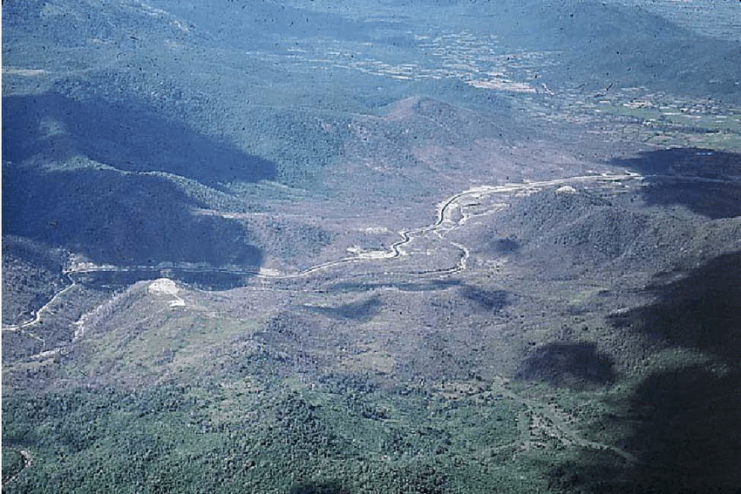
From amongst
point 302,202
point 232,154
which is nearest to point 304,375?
point 302,202

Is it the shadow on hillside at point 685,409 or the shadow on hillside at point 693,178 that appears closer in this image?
the shadow on hillside at point 685,409

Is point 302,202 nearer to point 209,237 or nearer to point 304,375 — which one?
point 209,237

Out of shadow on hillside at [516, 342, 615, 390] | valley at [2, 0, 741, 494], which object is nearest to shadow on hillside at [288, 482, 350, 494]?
valley at [2, 0, 741, 494]

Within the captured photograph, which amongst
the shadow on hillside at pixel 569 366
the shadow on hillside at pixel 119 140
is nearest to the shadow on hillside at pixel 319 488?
the shadow on hillside at pixel 569 366

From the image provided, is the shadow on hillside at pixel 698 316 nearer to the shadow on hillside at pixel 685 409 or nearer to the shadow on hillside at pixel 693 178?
the shadow on hillside at pixel 685 409

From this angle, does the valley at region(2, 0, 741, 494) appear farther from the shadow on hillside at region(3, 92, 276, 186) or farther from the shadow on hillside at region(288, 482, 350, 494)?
the shadow on hillside at region(3, 92, 276, 186)

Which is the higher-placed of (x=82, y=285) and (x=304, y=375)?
(x=304, y=375)

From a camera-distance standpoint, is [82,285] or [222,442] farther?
[82,285]
